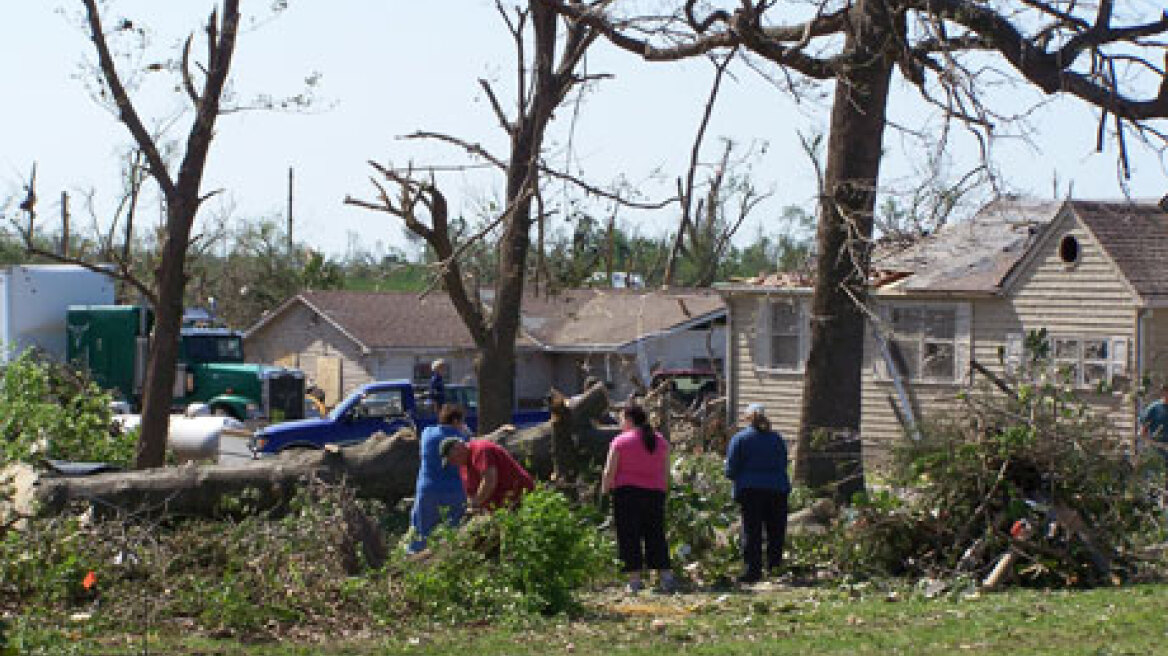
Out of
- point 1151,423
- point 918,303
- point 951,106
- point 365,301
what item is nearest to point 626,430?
point 951,106

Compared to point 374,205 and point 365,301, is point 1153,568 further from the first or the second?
point 365,301

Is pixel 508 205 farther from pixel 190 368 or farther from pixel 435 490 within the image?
pixel 190 368

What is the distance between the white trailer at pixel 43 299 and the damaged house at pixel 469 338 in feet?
34.4

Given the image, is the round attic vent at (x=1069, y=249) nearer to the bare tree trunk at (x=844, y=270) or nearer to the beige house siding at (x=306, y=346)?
the bare tree trunk at (x=844, y=270)

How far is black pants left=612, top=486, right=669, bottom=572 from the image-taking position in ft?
39.9

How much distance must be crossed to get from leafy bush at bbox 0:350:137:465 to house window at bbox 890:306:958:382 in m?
13.8

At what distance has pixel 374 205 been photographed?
1859 centimetres

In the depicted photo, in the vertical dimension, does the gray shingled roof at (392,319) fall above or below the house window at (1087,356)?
above

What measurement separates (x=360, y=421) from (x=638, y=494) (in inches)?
474

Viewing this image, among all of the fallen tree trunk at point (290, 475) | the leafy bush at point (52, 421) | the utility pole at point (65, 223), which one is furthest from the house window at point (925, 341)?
the utility pole at point (65, 223)

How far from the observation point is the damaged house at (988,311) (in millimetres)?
24969

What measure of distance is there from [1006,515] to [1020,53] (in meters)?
3.86

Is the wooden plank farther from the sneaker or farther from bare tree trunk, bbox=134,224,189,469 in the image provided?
the sneaker

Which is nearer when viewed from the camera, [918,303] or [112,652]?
[112,652]
